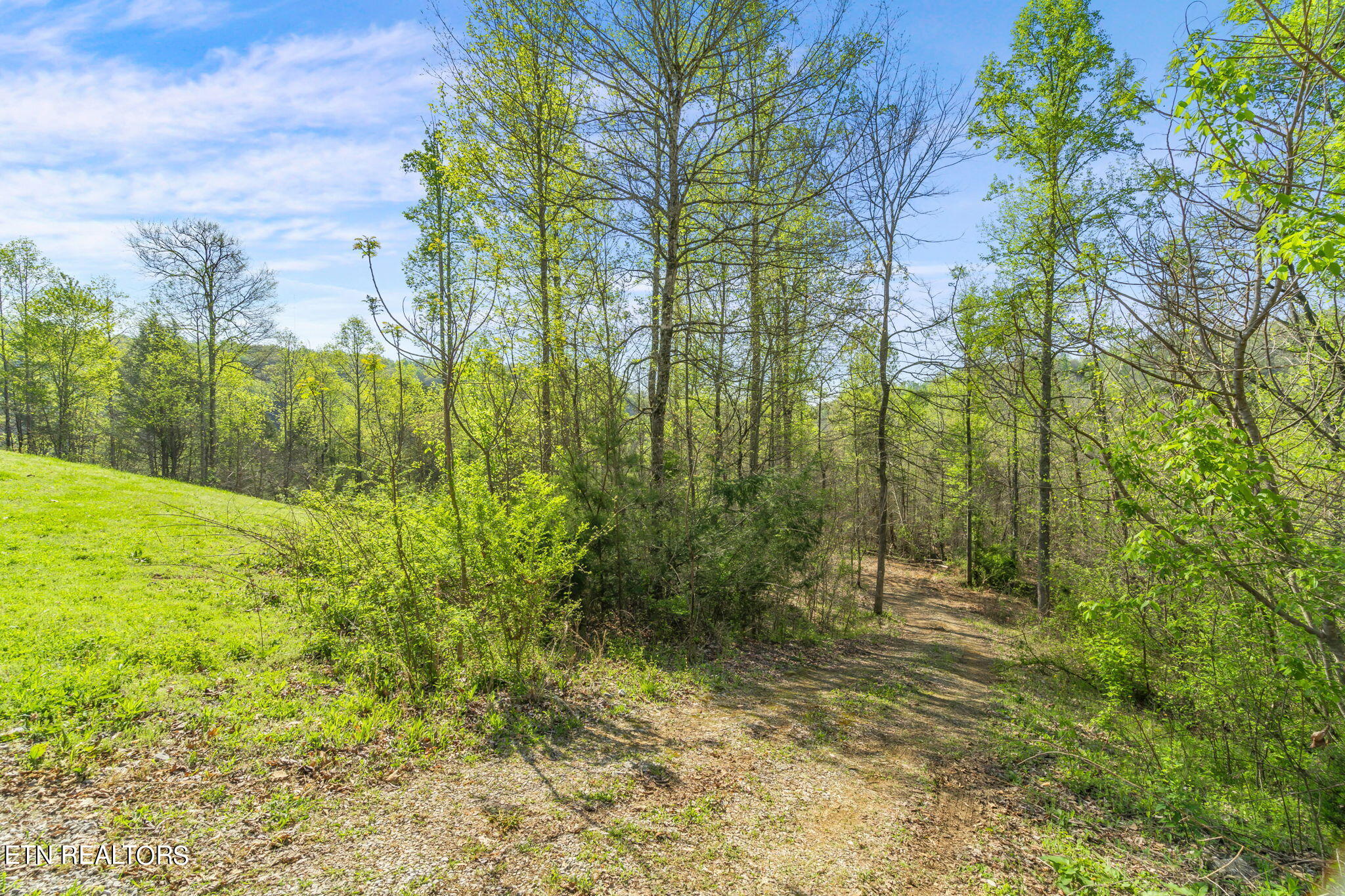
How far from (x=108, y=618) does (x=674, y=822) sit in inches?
232

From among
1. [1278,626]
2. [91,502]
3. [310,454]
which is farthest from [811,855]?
[310,454]

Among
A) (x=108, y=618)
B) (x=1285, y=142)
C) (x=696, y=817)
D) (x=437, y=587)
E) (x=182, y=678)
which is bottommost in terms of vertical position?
(x=696, y=817)

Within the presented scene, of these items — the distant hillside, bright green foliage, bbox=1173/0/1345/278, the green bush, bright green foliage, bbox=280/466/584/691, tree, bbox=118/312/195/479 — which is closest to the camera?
bright green foliage, bbox=1173/0/1345/278

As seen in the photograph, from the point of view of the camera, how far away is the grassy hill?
3.84 meters

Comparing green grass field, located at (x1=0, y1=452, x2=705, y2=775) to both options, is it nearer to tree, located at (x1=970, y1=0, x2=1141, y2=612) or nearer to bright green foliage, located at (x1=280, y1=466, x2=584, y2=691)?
bright green foliage, located at (x1=280, y1=466, x2=584, y2=691)

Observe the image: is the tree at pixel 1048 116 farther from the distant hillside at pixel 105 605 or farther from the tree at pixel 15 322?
the tree at pixel 15 322

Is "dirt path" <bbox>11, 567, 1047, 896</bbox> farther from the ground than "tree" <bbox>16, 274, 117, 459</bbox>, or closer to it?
closer to it

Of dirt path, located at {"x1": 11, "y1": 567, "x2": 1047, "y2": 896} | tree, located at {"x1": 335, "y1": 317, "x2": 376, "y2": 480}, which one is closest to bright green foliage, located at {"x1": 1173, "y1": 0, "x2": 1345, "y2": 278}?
dirt path, located at {"x1": 11, "y1": 567, "x2": 1047, "y2": 896}

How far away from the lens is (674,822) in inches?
147

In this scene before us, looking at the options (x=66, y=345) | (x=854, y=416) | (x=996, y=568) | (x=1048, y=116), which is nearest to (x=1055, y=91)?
(x=1048, y=116)

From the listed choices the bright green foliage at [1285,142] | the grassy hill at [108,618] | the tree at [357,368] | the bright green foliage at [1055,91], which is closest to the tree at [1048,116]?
the bright green foliage at [1055,91]

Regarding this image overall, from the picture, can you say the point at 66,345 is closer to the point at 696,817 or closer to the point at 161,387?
the point at 161,387

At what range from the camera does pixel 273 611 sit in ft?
21.7

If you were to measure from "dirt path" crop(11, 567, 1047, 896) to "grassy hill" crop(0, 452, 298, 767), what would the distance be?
1761 mm
